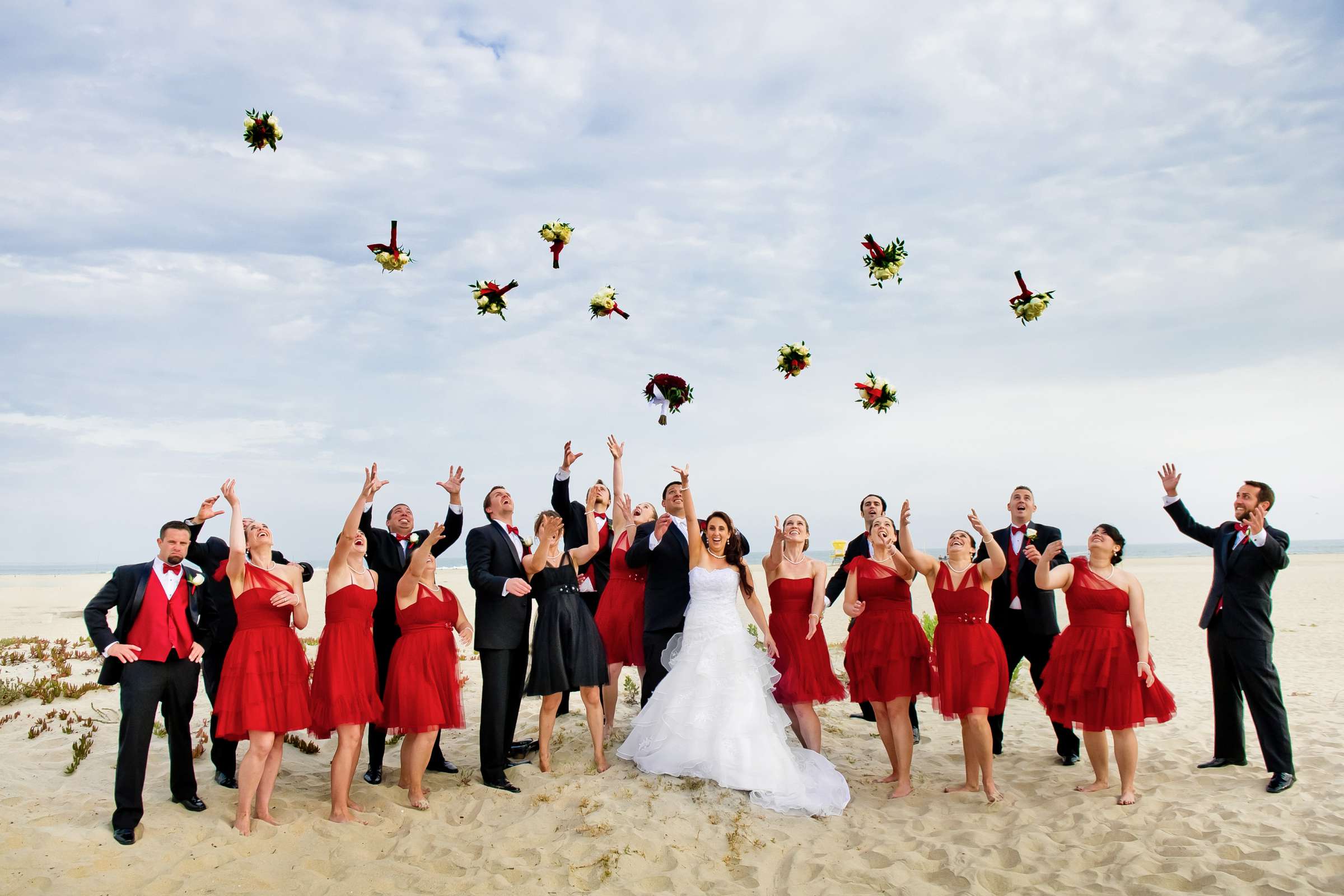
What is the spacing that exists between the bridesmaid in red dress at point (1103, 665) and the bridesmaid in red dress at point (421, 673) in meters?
4.80

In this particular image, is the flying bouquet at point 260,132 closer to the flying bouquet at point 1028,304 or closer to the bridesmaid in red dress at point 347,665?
the bridesmaid in red dress at point 347,665

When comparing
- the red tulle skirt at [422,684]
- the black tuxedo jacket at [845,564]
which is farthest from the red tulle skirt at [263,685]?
the black tuxedo jacket at [845,564]

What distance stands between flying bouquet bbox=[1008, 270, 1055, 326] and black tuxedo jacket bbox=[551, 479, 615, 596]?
4.32 m

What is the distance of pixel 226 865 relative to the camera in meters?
5.64

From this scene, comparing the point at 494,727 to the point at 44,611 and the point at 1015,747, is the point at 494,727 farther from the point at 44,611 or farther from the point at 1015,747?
the point at 44,611

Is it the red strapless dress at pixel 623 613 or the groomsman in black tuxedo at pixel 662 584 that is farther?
the red strapless dress at pixel 623 613

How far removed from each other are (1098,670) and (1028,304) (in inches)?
122

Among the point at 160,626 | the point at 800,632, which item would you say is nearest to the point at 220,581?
the point at 160,626

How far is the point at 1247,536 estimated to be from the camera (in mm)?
7059

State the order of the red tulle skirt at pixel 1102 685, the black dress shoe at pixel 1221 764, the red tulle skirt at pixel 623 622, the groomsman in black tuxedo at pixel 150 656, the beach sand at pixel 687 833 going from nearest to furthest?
the beach sand at pixel 687 833
the groomsman in black tuxedo at pixel 150 656
the red tulle skirt at pixel 1102 685
the black dress shoe at pixel 1221 764
the red tulle skirt at pixel 623 622

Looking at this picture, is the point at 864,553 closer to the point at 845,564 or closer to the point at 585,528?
the point at 845,564

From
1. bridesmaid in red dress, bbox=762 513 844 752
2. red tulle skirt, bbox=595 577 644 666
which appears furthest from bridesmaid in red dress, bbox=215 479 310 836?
bridesmaid in red dress, bbox=762 513 844 752

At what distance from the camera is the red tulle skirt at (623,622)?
8.37m

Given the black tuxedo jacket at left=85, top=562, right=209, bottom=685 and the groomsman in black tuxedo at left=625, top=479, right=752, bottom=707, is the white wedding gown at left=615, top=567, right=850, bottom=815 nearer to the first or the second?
the groomsman in black tuxedo at left=625, top=479, right=752, bottom=707
